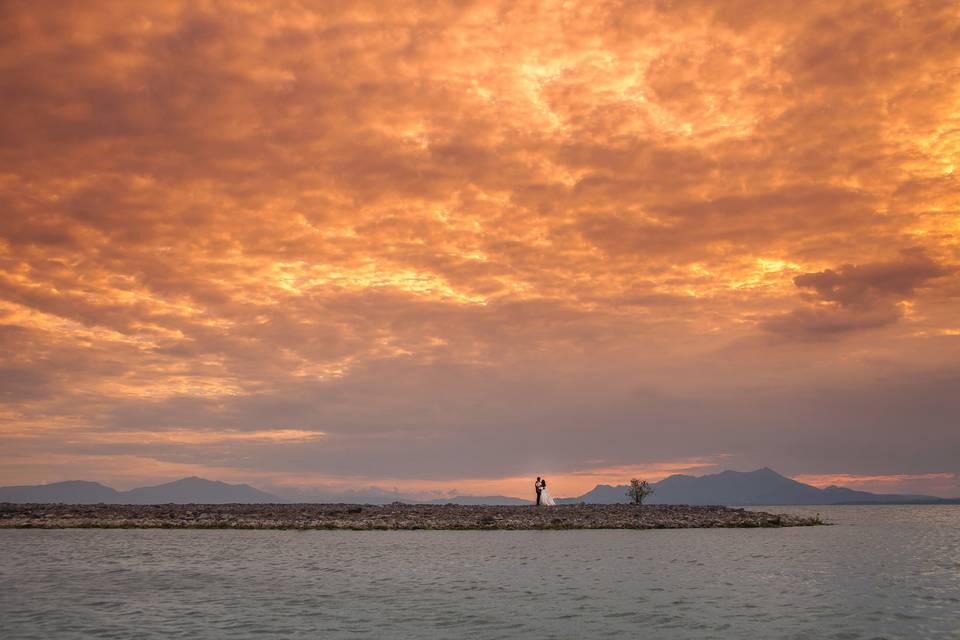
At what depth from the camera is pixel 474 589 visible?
3503cm

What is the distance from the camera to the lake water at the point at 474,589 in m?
25.7

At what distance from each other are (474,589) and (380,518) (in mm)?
47918

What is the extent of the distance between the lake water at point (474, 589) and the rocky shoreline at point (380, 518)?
48.8 ft

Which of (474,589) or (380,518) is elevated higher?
(380,518)

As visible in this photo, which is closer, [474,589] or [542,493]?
[474,589]

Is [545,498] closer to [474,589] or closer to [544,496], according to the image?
[544,496]

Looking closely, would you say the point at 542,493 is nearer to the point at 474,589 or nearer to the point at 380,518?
the point at 380,518

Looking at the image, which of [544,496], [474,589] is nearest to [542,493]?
[544,496]

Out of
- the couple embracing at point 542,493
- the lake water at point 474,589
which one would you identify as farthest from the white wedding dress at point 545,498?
the lake water at point 474,589

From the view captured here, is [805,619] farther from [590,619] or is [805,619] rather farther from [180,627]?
[180,627]

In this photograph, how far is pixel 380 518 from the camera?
80.8 m

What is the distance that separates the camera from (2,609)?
2905cm

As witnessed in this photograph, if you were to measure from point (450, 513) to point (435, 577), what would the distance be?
47388 mm

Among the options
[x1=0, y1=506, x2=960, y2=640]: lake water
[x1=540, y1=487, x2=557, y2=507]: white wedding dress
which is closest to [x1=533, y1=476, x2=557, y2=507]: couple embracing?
[x1=540, y1=487, x2=557, y2=507]: white wedding dress
